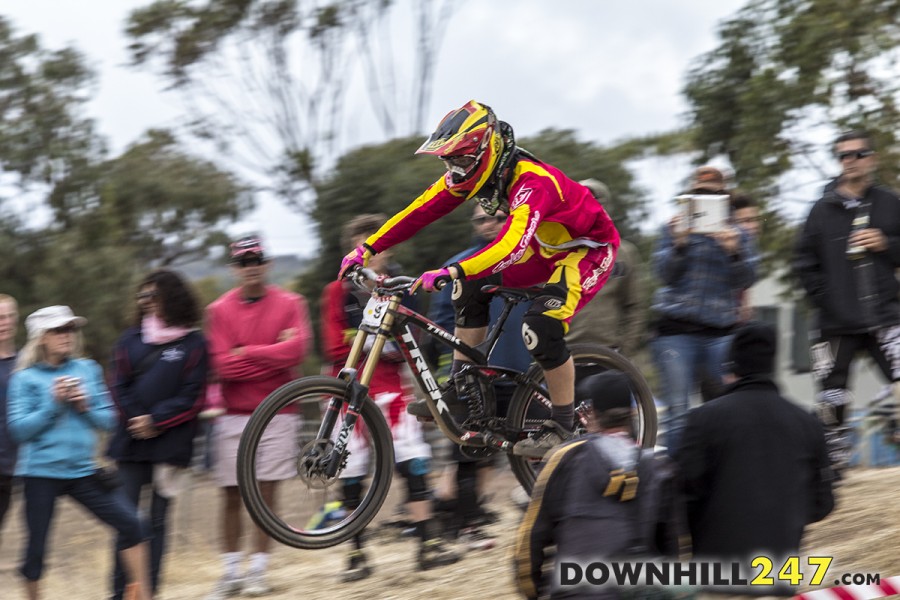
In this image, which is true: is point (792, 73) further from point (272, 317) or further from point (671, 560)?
point (671, 560)

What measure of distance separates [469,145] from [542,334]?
42.3 inches

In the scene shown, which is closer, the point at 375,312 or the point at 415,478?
the point at 375,312

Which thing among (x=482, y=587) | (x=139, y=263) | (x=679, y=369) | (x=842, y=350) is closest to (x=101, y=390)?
(x=482, y=587)

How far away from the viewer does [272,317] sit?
716 cm

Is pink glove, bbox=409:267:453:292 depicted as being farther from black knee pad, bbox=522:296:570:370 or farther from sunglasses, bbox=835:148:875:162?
sunglasses, bbox=835:148:875:162

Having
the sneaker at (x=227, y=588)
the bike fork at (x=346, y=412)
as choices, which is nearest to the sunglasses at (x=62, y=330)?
the bike fork at (x=346, y=412)

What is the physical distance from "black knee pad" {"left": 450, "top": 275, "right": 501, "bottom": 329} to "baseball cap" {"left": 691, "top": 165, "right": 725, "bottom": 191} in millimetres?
1369

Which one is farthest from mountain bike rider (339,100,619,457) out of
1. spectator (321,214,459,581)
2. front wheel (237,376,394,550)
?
spectator (321,214,459,581)

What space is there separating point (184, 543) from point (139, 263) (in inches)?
650

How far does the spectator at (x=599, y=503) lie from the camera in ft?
14.1

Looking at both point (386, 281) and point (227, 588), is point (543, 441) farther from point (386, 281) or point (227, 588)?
point (227, 588)

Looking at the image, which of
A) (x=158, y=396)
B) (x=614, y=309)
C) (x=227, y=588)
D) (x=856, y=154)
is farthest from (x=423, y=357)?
(x=856, y=154)

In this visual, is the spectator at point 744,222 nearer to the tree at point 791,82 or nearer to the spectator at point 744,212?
the spectator at point 744,212

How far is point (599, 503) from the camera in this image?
4297mm
